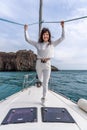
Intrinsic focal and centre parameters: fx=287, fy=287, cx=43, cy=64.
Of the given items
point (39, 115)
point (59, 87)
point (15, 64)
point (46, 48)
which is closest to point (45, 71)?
point (46, 48)

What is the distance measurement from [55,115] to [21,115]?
1.97 feet

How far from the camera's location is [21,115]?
509cm

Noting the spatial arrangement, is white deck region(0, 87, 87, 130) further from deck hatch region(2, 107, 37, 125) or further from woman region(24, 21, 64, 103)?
woman region(24, 21, 64, 103)

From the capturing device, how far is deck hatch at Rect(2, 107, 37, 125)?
189 inches

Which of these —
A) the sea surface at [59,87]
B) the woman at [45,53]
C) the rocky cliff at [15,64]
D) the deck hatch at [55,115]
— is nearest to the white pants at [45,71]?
the woman at [45,53]

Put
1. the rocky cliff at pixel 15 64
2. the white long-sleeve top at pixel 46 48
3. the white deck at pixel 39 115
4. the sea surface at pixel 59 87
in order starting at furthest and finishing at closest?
the rocky cliff at pixel 15 64 < the sea surface at pixel 59 87 < the white long-sleeve top at pixel 46 48 < the white deck at pixel 39 115

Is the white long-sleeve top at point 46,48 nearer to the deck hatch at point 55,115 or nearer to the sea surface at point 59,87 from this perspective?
the deck hatch at point 55,115

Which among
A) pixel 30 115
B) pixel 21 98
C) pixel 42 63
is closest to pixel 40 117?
pixel 30 115

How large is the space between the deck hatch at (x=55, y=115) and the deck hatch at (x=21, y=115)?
172 mm

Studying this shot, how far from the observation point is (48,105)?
5957mm

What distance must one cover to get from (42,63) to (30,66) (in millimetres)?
86618

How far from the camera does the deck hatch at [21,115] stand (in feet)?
15.8

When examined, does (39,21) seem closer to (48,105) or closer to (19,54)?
(48,105)

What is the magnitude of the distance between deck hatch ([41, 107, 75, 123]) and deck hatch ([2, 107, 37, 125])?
0.17m
